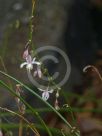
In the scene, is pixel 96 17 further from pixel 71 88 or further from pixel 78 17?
pixel 71 88

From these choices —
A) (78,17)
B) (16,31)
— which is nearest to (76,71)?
(78,17)

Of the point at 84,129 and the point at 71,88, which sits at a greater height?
the point at 71,88

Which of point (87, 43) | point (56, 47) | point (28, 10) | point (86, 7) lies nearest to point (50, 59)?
point (56, 47)

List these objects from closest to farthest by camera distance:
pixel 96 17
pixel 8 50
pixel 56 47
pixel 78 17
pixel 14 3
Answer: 1. pixel 8 50
2. pixel 56 47
3. pixel 14 3
4. pixel 78 17
5. pixel 96 17

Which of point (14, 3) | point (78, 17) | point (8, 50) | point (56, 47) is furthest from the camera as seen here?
point (78, 17)

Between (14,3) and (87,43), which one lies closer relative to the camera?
(14,3)

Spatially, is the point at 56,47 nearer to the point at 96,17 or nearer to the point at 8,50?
the point at 8,50

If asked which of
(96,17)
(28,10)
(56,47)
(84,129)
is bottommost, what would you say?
(84,129)
